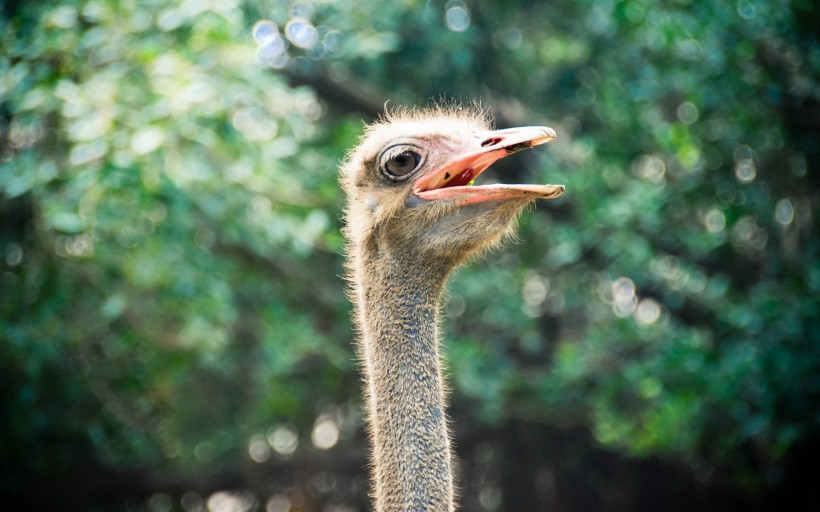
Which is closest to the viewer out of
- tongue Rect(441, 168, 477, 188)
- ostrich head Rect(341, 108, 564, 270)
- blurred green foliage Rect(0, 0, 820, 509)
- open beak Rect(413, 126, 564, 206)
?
open beak Rect(413, 126, 564, 206)

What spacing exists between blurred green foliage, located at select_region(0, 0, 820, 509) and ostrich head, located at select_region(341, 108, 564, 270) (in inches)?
76.6

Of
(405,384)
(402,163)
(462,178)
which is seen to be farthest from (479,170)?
(405,384)

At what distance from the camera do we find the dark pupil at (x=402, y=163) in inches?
105

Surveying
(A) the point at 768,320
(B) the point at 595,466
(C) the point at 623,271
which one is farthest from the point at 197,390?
(A) the point at 768,320

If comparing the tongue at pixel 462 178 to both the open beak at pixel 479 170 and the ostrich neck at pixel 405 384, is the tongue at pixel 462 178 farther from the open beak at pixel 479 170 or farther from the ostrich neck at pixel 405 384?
the ostrich neck at pixel 405 384

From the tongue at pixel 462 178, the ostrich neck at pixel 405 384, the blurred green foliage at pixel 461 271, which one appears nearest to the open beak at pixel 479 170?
the tongue at pixel 462 178

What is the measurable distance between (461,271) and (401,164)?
4681 mm

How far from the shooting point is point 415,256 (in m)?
2.67

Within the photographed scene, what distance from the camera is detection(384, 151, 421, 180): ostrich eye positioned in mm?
2677

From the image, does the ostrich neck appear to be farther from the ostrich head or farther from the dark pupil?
the dark pupil

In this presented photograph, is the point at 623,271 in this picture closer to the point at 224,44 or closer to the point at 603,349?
the point at 603,349

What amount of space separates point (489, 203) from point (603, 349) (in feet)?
15.8

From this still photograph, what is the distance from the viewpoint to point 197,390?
9.36 metres

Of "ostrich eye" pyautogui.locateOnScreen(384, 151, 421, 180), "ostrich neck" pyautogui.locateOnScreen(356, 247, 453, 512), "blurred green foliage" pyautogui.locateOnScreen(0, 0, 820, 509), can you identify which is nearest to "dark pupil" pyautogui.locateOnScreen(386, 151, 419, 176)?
"ostrich eye" pyautogui.locateOnScreen(384, 151, 421, 180)
